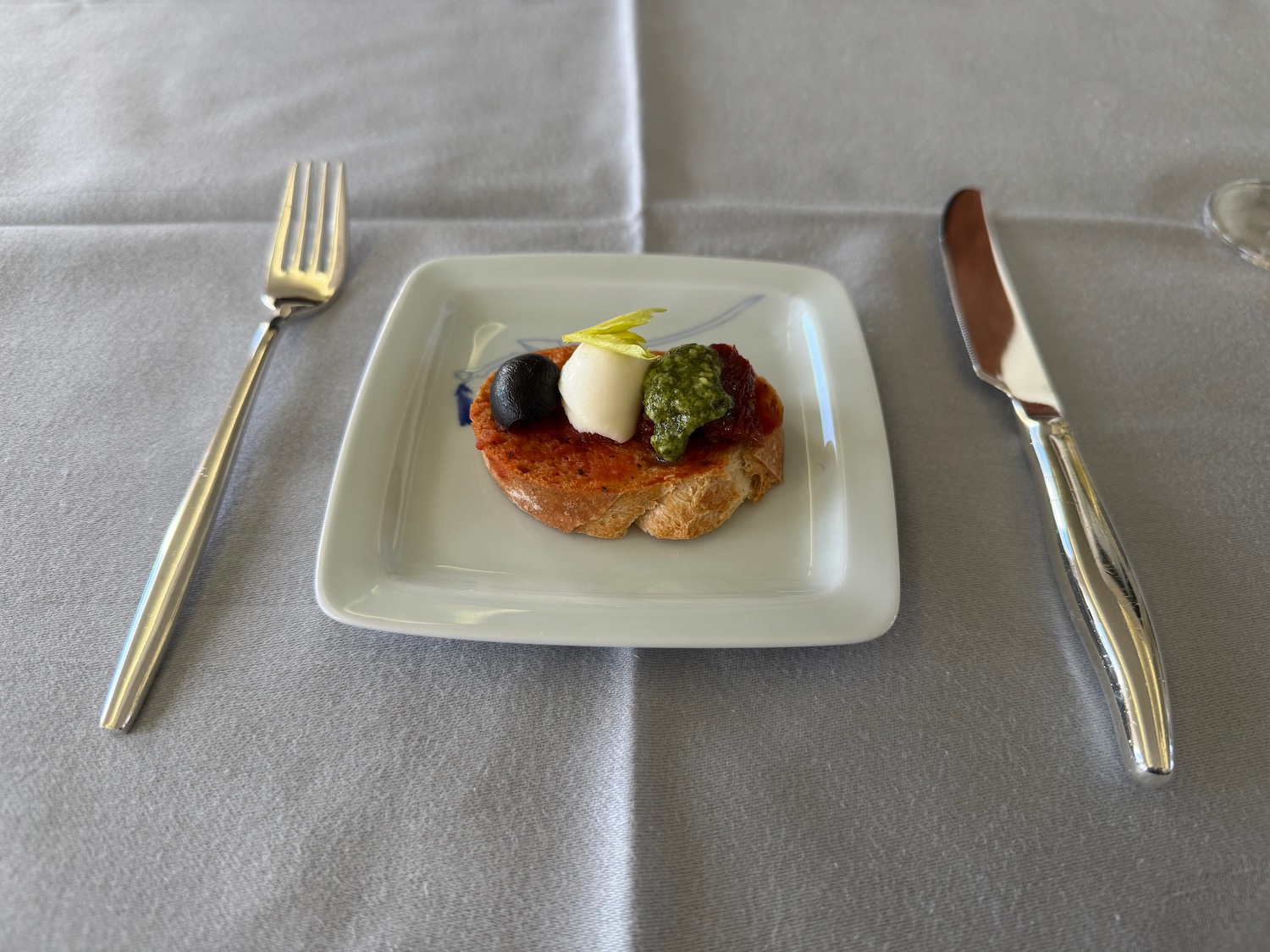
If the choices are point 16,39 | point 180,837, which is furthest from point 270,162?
point 180,837

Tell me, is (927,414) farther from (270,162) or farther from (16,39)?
(16,39)

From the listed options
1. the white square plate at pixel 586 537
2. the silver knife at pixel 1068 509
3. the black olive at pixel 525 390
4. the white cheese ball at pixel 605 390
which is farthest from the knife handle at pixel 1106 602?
the black olive at pixel 525 390

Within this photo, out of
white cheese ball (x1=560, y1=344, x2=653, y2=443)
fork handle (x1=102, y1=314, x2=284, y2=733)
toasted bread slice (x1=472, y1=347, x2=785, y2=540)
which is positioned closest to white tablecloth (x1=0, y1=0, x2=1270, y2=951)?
fork handle (x1=102, y1=314, x2=284, y2=733)

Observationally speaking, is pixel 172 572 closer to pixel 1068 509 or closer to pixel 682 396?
pixel 682 396

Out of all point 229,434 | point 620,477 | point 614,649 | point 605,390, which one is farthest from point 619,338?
point 229,434

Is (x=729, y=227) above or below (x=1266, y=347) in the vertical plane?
above

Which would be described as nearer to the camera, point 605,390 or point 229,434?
point 605,390
